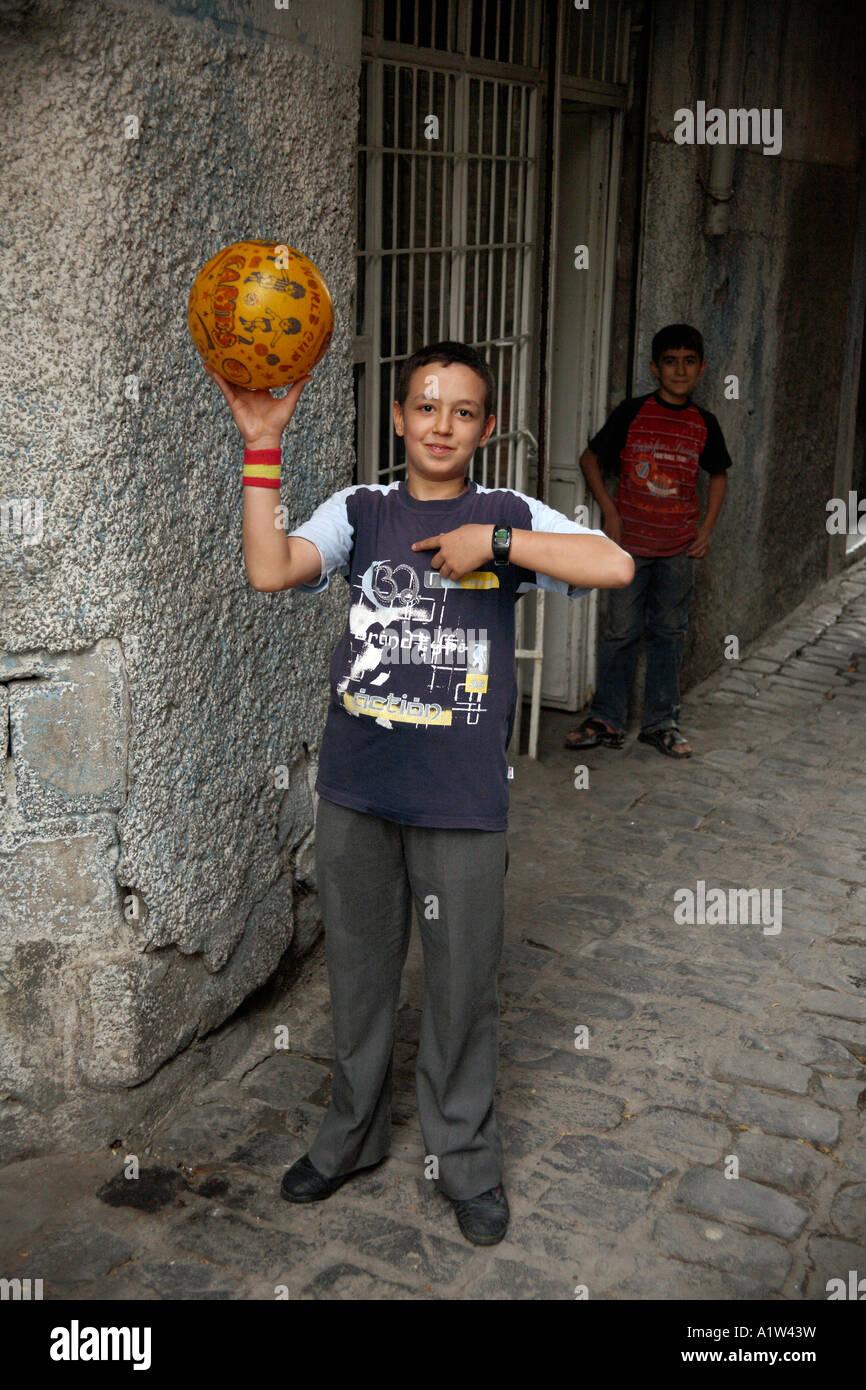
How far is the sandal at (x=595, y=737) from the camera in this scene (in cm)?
661

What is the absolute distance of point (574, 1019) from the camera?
4.29 m

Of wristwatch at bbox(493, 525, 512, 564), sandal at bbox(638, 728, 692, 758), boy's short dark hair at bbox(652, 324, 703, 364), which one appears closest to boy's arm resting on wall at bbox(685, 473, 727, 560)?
boy's short dark hair at bbox(652, 324, 703, 364)

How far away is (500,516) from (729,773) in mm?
3659

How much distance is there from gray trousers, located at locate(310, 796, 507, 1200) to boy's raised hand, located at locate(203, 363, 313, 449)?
867 mm

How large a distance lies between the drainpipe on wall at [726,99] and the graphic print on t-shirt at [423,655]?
4.36 m

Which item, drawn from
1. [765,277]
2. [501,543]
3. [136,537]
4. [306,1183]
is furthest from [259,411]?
[765,277]

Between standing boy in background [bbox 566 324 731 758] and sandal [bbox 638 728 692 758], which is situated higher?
standing boy in background [bbox 566 324 731 758]

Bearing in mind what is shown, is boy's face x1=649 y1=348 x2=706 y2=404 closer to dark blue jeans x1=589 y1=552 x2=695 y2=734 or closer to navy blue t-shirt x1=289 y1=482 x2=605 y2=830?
dark blue jeans x1=589 y1=552 x2=695 y2=734

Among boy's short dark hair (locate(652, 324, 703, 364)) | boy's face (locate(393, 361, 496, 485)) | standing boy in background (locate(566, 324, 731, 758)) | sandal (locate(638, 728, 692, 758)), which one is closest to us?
boy's face (locate(393, 361, 496, 485))

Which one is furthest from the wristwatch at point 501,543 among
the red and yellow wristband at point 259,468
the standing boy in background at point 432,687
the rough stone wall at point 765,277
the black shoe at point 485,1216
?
the rough stone wall at point 765,277

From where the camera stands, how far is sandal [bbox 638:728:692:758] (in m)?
6.60

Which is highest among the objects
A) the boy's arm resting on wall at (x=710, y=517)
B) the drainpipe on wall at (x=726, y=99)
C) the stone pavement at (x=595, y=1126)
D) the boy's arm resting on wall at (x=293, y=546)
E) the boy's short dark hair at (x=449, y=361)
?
the drainpipe on wall at (x=726, y=99)

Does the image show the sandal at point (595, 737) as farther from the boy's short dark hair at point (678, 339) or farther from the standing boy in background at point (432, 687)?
the standing boy in background at point (432, 687)

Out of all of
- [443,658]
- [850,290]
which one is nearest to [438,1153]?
[443,658]
